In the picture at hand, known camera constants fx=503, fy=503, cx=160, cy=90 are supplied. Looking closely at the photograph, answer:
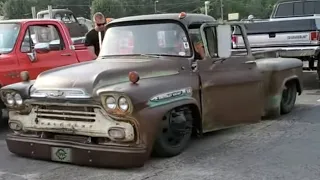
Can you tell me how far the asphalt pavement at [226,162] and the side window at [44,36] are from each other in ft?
5.65

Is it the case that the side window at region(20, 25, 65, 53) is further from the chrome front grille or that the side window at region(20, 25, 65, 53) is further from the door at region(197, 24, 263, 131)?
the door at region(197, 24, 263, 131)

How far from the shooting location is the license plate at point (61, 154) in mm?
5590

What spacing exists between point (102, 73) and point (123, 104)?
2.01 feet

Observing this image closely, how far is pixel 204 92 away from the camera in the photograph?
639 centimetres

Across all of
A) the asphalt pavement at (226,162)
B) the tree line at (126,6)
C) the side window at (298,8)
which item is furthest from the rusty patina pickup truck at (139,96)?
the tree line at (126,6)

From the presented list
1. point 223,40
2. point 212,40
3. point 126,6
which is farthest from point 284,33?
point 126,6

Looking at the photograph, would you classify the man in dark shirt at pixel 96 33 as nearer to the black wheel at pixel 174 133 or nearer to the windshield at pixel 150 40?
the windshield at pixel 150 40

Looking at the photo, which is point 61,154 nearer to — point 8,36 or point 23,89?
point 23,89

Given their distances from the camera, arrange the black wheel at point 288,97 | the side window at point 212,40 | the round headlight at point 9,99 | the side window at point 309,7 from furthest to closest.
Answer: the side window at point 309,7
the black wheel at point 288,97
the side window at point 212,40
the round headlight at point 9,99

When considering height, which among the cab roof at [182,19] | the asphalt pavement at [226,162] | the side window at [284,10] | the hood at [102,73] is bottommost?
the asphalt pavement at [226,162]

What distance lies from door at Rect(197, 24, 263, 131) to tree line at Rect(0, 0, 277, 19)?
54.0 m

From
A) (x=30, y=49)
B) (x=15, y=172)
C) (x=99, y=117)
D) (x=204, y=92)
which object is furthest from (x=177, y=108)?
(x=30, y=49)

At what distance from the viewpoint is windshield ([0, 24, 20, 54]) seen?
8.02m

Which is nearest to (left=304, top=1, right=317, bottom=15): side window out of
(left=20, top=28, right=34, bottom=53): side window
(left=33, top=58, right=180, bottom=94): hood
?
(left=20, top=28, right=34, bottom=53): side window
